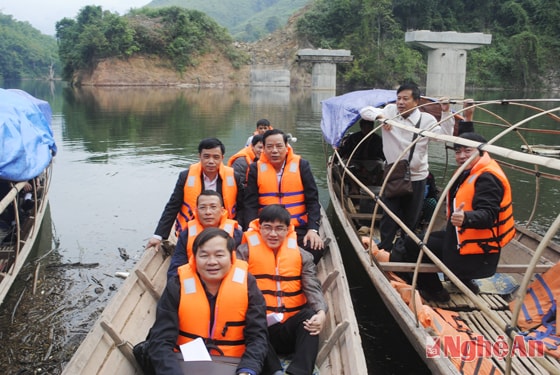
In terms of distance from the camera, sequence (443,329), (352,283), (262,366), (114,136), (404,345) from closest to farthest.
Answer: (262,366) < (443,329) < (404,345) < (352,283) < (114,136)

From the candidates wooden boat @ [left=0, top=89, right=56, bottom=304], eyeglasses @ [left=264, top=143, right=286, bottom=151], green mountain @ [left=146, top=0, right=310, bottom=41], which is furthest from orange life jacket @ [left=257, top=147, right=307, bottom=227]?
green mountain @ [left=146, top=0, right=310, bottom=41]

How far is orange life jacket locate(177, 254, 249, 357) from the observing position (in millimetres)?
2791

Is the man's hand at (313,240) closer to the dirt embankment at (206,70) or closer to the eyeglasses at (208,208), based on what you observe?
the eyeglasses at (208,208)

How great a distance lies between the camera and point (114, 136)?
1688 centimetres

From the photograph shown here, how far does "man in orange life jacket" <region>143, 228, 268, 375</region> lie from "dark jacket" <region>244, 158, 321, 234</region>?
186 cm

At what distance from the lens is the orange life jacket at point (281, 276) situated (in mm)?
3404

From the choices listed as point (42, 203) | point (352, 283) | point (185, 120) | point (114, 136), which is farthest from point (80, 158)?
point (352, 283)

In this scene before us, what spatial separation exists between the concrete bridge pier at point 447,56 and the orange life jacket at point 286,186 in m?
27.2

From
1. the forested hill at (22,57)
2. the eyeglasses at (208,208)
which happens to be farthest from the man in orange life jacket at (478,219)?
the forested hill at (22,57)

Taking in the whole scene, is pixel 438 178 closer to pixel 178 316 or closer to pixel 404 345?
pixel 404 345

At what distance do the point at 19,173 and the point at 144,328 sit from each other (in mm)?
2341

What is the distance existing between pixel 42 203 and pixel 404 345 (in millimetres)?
5493

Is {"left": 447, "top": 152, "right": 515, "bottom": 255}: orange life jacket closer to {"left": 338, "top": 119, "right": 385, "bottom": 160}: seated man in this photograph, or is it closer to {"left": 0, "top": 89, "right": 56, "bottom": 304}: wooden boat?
{"left": 0, "top": 89, "right": 56, "bottom": 304}: wooden boat

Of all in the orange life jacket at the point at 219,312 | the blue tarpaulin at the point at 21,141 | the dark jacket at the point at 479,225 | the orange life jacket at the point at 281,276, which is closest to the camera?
the orange life jacket at the point at 219,312
